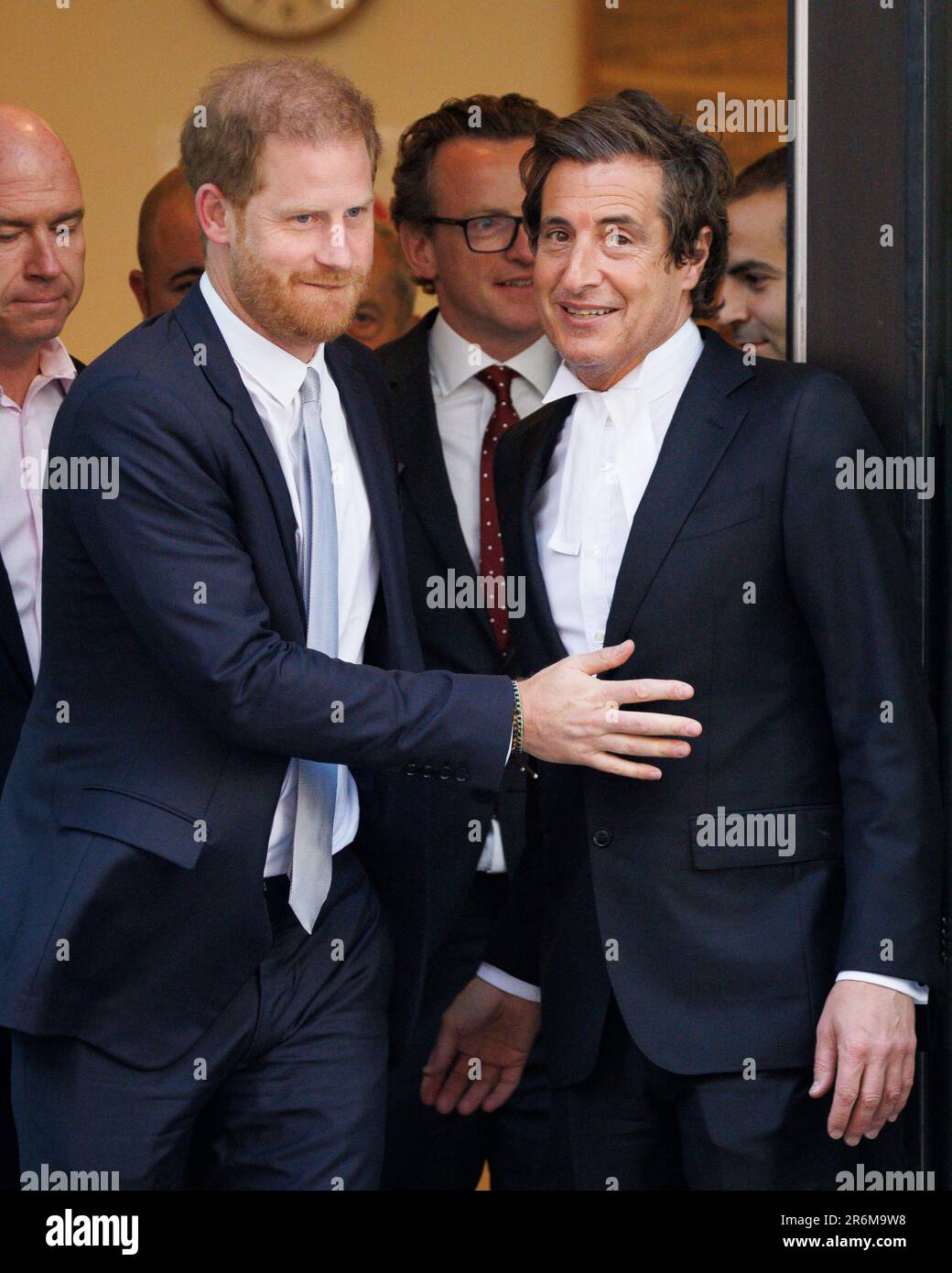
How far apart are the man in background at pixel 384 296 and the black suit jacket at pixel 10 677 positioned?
185 centimetres

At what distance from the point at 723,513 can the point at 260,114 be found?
84 centimetres

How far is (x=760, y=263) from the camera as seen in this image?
351 cm

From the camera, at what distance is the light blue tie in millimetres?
2438

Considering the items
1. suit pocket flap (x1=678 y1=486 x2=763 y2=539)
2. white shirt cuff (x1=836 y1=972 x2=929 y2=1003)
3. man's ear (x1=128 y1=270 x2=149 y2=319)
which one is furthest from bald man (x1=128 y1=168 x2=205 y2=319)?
white shirt cuff (x1=836 y1=972 x2=929 y2=1003)

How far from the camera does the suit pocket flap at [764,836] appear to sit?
2.35m

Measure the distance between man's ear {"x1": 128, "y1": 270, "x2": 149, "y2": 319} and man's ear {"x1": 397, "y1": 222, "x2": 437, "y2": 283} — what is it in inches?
29.7

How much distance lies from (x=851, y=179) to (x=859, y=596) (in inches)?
31.3

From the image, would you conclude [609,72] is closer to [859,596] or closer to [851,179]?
[851,179]

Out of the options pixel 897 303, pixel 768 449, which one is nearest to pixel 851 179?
pixel 897 303

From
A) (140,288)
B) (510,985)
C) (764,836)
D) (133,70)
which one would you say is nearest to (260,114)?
(764,836)

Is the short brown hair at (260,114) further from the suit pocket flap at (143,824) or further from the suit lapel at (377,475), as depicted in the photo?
the suit pocket flap at (143,824)

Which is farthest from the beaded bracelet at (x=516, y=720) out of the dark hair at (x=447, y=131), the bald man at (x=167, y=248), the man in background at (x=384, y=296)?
the man in background at (x=384, y=296)

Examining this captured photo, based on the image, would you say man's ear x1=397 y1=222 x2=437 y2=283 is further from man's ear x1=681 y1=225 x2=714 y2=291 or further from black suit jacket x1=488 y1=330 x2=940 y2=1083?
black suit jacket x1=488 y1=330 x2=940 y2=1083

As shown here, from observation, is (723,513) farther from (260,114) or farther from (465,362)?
(465,362)
